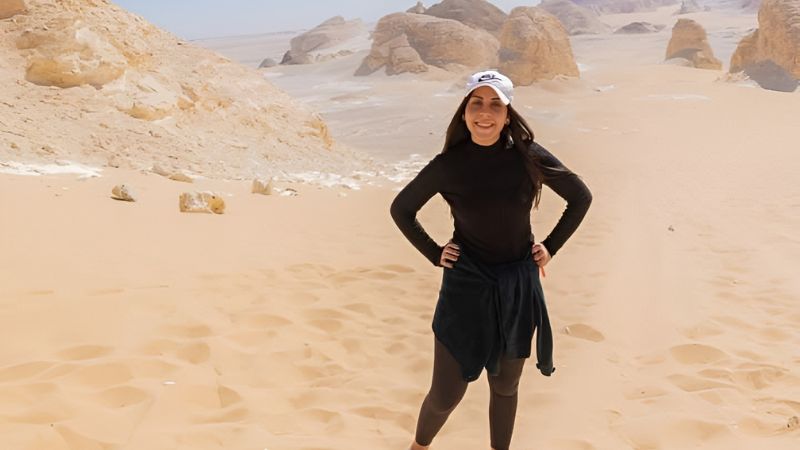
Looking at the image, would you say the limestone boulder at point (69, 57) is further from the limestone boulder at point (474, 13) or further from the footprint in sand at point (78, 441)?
the limestone boulder at point (474, 13)

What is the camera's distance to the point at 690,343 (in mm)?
4098

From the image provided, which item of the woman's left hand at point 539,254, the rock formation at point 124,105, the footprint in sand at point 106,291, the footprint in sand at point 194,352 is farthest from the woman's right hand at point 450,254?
the rock formation at point 124,105

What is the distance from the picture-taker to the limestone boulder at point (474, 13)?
113 ft

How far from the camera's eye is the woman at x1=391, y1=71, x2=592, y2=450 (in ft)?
7.39

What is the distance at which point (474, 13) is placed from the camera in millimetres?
35031

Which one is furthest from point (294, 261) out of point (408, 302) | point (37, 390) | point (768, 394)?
point (768, 394)

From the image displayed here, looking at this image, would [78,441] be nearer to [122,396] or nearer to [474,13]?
[122,396]

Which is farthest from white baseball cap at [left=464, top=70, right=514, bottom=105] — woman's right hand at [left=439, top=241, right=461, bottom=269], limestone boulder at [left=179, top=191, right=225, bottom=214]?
limestone boulder at [left=179, top=191, right=225, bottom=214]

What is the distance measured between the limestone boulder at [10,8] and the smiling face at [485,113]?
885 centimetres

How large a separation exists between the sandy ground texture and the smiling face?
4.96 feet

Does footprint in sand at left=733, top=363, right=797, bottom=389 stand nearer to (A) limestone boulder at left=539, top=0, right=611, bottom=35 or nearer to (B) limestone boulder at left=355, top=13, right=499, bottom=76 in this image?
(B) limestone boulder at left=355, top=13, right=499, bottom=76

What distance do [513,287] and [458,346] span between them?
0.31 meters

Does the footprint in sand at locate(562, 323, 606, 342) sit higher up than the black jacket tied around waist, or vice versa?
the black jacket tied around waist

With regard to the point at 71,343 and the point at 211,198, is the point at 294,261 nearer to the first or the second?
the point at 211,198
